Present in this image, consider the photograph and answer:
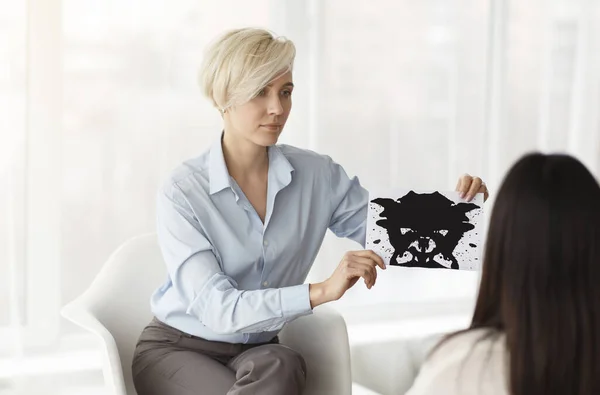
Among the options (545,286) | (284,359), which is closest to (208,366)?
(284,359)

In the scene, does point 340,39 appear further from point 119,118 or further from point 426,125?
point 119,118

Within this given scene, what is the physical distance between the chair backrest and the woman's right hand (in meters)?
0.59

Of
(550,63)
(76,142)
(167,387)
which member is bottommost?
(167,387)

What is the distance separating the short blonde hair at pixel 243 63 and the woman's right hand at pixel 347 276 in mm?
475

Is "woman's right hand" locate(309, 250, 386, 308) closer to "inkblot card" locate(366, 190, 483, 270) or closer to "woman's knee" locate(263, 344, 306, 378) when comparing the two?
"inkblot card" locate(366, 190, 483, 270)

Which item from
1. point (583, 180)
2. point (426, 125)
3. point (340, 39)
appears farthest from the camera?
point (426, 125)

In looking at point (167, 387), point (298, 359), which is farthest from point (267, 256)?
point (167, 387)

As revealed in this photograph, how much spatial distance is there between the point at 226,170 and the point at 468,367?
3.39 feet

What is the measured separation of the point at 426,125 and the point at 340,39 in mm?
547

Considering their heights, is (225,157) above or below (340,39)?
below

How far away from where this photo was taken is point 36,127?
111 inches

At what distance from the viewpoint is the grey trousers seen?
1.95 meters

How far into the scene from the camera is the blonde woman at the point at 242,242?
6.38ft

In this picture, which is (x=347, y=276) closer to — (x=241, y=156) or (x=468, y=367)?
(x=241, y=156)
